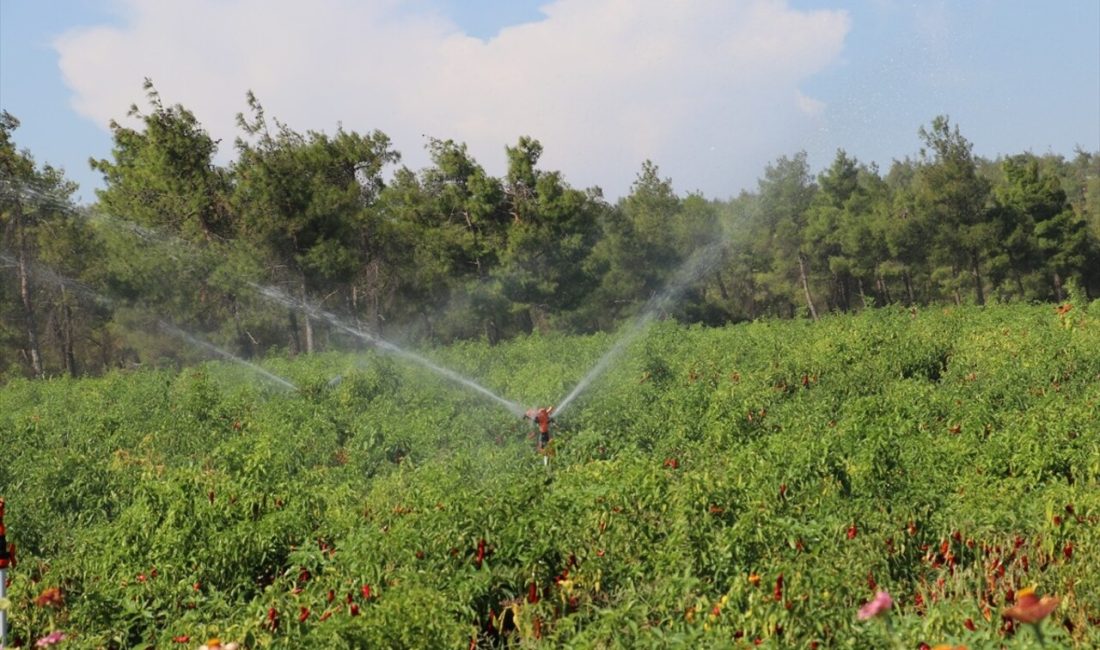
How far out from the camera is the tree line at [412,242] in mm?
31219

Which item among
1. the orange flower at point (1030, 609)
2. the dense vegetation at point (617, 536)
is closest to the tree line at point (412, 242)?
the dense vegetation at point (617, 536)

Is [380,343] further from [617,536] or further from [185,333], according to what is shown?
[617,536]

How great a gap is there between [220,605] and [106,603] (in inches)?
32.7

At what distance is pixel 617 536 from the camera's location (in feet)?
18.9

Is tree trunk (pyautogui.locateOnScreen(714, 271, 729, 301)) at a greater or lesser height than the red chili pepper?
greater

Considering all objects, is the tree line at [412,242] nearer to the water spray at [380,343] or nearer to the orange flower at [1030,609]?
the water spray at [380,343]

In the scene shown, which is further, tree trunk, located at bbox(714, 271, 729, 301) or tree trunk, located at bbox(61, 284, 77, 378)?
tree trunk, located at bbox(714, 271, 729, 301)

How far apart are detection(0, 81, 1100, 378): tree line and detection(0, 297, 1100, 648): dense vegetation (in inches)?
739

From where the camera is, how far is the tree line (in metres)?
31.2

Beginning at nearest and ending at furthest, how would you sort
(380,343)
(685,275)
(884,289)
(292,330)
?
(380,343), (292,330), (884,289), (685,275)

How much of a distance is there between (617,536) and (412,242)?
32.0 m

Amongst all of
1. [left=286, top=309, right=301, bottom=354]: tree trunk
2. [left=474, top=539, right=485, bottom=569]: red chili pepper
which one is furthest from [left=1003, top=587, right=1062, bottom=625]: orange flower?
[left=286, top=309, right=301, bottom=354]: tree trunk

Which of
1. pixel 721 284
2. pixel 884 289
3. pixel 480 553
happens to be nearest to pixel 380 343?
pixel 480 553

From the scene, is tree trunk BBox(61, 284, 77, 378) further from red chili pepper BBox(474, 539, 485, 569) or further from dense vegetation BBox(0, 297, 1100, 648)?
red chili pepper BBox(474, 539, 485, 569)
